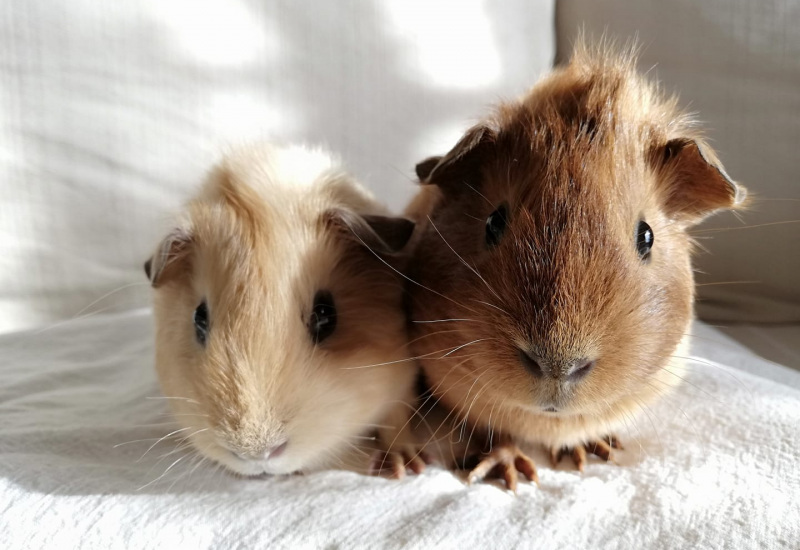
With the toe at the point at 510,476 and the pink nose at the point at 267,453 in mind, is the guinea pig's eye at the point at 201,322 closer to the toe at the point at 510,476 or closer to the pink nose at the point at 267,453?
the pink nose at the point at 267,453

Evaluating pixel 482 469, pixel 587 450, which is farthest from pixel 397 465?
pixel 587 450

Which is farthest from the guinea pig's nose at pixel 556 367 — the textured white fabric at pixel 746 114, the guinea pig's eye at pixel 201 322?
the textured white fabric at pixel 746 114

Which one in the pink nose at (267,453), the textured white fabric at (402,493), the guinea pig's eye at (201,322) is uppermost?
the guinea pig's eye at (201,322)

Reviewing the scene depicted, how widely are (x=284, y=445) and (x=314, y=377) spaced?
0.11 metres

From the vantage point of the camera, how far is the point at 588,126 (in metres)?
0.98

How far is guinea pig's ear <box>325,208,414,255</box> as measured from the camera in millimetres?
1032

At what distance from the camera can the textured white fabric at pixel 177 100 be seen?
1.62m

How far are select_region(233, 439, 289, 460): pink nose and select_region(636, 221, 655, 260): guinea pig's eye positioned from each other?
63 centimetres

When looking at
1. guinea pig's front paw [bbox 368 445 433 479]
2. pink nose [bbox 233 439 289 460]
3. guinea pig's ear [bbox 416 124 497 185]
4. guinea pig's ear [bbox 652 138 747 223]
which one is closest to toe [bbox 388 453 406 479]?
guinea pig's front paw [bbox 368 445 433 479]

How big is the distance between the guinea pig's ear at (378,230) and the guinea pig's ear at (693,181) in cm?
44

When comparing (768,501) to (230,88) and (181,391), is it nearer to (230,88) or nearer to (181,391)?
(181,391)

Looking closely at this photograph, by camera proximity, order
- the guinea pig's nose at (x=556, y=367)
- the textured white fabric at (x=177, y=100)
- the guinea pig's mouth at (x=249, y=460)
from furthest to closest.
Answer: the textured white fabric at (x=177, y=100), the guinea pig's mouth at (x=249, y=460), the guinea pig's nose at (x=556, y=367)

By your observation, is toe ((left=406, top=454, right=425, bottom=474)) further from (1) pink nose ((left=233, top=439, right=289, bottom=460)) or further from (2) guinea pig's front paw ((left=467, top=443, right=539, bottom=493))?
(1) pink nose ((left=233, top=439, right=289, bottom=460))

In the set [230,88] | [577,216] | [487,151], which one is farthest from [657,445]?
[230,88]
